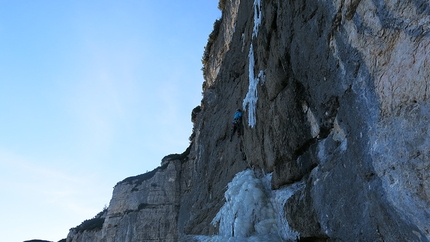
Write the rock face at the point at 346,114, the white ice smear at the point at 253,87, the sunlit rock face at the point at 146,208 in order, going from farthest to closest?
the sunlit rock face at the point at 146,208 < the white ice smear at the point at 253,87 < the rock face at the point at 346,114

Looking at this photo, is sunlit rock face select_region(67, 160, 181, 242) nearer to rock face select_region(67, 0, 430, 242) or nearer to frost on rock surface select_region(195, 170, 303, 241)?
rock face select_region(67, 0, 430, 242)

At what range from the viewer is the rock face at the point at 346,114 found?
7.77 feet

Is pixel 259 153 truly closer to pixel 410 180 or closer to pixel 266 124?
pixel 266 124

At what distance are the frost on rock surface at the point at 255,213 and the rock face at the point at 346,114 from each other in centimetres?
31

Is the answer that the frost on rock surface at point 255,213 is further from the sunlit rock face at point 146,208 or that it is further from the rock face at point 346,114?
the sunlit rock face at point 146,208

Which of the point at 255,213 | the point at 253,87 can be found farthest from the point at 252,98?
the point at 255,213

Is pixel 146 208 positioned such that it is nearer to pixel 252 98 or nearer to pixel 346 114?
pixel 252 98

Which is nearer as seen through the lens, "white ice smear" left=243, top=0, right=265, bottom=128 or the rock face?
the rock face

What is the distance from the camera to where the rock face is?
2.37m

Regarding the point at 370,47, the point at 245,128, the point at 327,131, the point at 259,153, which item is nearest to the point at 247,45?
the point at 245,128

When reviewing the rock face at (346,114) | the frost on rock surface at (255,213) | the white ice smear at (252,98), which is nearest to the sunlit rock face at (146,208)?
the rock face at (346,114)

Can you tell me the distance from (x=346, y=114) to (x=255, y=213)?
3223mm

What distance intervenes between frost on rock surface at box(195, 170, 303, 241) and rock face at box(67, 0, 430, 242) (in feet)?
1.03

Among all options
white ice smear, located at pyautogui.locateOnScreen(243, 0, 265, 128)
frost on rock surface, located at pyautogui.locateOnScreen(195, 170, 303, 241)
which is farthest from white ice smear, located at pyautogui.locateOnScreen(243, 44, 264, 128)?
frost on rock surface, located at pyautogui.locateOnScreen(195, 170, 303, 241)
